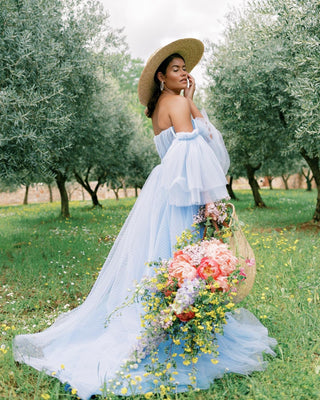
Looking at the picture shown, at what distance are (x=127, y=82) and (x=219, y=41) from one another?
34102 mm

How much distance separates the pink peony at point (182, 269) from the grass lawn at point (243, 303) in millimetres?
982

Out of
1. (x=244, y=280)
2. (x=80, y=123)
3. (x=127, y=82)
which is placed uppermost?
(x=127, y=82)

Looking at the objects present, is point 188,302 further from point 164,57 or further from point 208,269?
point 164,57

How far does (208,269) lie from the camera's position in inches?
112

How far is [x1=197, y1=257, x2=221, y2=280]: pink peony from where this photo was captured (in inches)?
111

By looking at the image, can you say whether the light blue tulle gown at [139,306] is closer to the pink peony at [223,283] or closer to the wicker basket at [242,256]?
the wicker basket at [242,256]

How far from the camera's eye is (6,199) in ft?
120

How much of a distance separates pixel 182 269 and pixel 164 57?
7.22ft

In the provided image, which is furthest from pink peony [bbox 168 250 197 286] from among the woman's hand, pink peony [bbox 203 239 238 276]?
the woman's hand

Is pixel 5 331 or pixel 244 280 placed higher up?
pixel 244 280

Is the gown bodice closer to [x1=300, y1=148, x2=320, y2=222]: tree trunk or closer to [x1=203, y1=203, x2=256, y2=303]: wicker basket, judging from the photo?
[x1=203, y1=203, x2=256, y2=303]: wicker basket

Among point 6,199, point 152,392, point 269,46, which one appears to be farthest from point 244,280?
point 6,199

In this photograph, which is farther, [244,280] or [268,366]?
[268,366]

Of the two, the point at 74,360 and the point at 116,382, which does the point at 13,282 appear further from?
the point at 116,382
